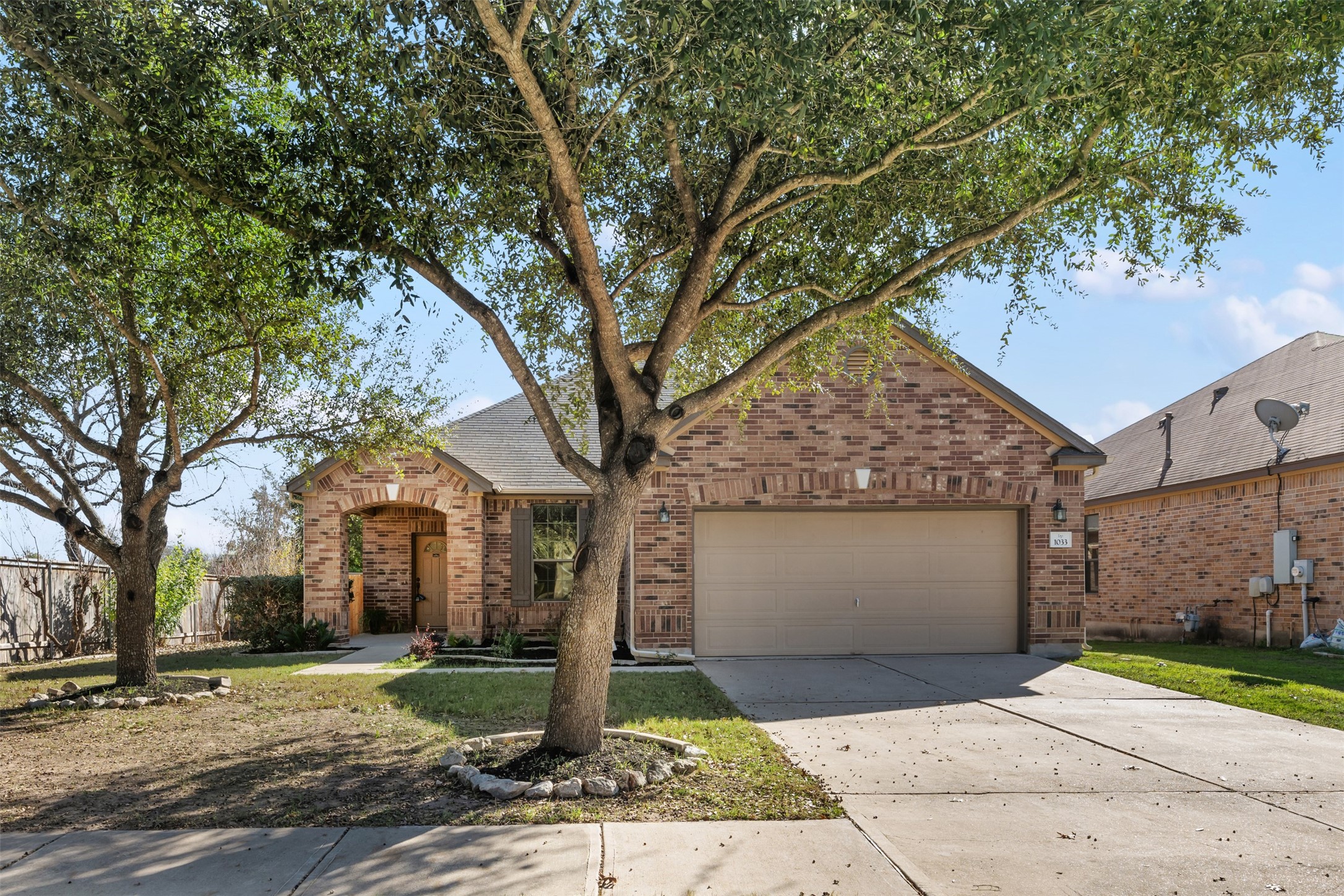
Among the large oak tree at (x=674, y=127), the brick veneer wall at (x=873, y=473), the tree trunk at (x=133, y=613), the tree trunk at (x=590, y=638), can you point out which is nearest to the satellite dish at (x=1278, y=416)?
the brick veneer wall at (x=873, y=473)

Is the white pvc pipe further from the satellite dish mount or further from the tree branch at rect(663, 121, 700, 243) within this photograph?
the tree branch at rect(663, 121, 700, 243)

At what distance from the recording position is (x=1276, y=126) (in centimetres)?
769

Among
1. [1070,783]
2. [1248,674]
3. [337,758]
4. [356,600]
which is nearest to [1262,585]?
[1248,674]

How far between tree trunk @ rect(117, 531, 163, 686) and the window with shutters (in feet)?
22.7

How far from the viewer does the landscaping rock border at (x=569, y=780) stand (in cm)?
658

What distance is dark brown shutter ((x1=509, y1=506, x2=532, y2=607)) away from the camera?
17188 millimetres

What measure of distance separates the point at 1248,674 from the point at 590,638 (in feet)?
31.5

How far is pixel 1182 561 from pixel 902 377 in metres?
8.39

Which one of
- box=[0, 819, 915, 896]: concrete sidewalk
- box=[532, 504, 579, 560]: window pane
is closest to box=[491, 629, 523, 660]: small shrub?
box=[532, 504, 579, 560]: window pane

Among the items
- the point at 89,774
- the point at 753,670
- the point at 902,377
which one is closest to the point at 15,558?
the point at 89,774

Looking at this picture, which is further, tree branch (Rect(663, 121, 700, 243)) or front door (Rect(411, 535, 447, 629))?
front door (Rect(411, 535, 447, 629))

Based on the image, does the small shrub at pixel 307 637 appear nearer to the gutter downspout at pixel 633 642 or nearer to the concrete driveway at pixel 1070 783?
the gutter downspout at pixel 633 642

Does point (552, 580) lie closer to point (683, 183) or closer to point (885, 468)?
point (885, 468)

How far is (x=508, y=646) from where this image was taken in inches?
613
